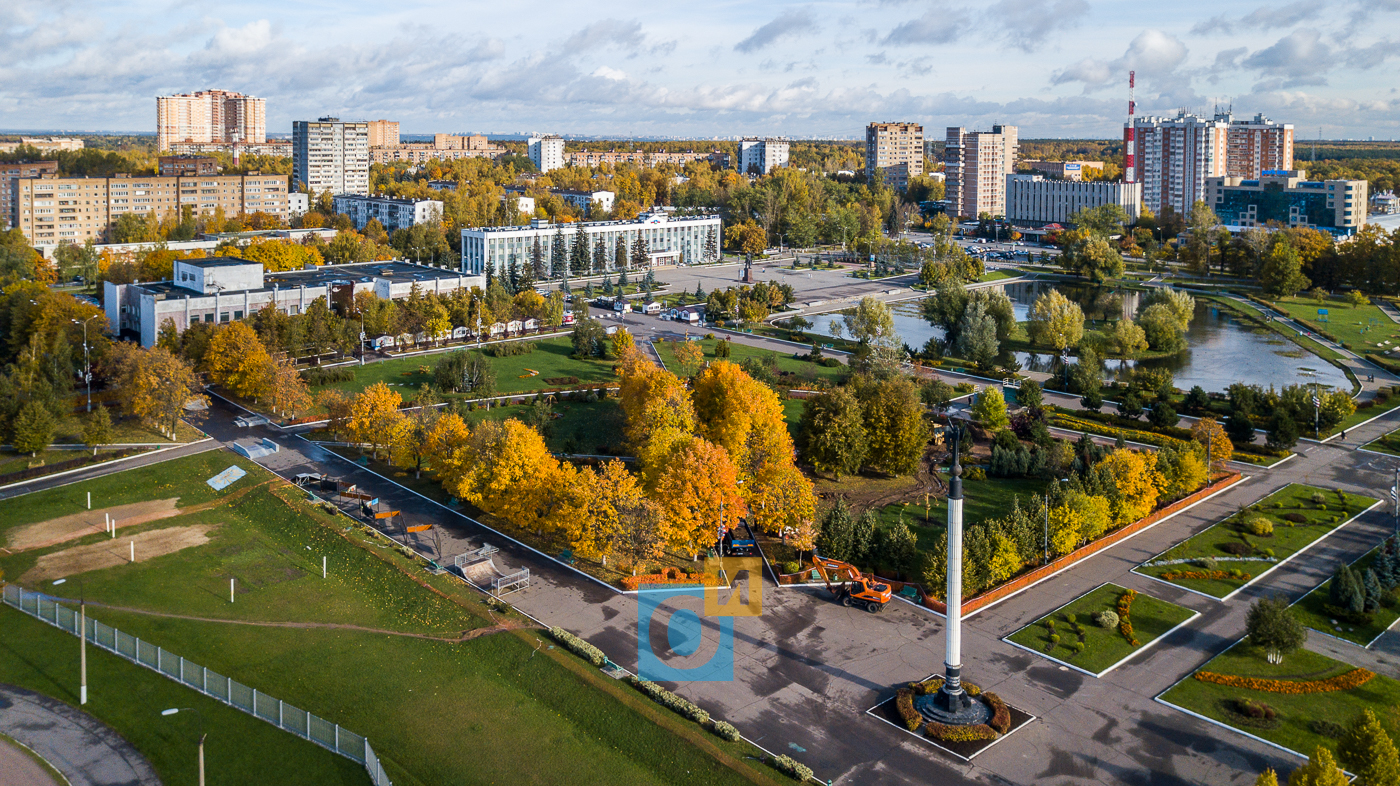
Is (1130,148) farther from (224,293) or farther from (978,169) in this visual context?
(224,293)

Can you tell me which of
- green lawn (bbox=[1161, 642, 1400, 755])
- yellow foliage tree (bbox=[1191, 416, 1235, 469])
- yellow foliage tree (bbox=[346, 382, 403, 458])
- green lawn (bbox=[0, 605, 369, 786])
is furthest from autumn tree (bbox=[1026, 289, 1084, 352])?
green lawn (bbox=[0, 605, 369, 786])

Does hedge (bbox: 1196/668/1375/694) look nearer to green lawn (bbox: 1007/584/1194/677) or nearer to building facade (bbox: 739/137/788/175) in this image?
green lawn (bbox: 1007/584/1194/677)

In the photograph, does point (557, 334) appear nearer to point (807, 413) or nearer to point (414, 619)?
point (807, 413)

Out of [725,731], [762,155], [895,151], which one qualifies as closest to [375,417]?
[725,731]

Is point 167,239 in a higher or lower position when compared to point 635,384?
higher

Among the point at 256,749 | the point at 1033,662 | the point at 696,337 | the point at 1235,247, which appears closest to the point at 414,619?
the point at 256,749

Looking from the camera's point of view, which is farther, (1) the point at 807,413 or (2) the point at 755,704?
(1) the point at 807,413

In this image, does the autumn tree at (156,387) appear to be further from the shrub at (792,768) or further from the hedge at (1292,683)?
the hedge at (1292,683)
